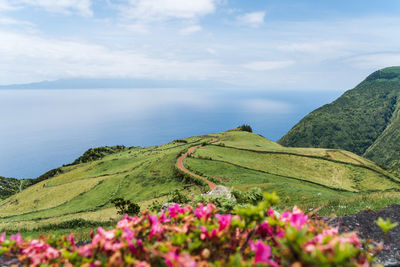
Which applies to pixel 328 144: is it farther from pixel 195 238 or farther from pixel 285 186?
pixel 195 238

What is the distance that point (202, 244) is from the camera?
2.84m

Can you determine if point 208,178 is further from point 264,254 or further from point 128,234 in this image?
point 264,254

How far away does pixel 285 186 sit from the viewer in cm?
2456

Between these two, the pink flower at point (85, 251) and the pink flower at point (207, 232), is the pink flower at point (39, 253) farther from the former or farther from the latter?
the pink flower at point (207, 232)

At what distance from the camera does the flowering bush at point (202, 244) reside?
2309mm

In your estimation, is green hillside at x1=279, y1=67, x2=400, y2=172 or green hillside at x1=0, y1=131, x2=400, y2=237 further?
green hillside at x1=279, y1=67, x2=400, y2=172

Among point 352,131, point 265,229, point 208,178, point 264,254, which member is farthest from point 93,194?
point 352,131

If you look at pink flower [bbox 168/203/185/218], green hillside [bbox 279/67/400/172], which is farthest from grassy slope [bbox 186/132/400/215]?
green hillside [bbox 279/67/400/172]

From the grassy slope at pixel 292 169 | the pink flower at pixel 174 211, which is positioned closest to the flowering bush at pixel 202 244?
the pink flower at pixel 174 211

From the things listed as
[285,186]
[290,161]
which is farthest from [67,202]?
[290,161]

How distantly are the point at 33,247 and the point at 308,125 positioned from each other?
206 metres

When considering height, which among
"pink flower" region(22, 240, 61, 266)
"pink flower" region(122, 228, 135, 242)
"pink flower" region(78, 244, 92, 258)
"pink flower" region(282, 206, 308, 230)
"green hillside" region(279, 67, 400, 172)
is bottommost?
"green hillside" region(279, 67, 400, 172)

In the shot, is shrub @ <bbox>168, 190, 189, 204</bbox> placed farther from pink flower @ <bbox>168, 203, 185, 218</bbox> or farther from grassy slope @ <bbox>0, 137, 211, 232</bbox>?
pink flower @ <bbox>168, 203, 185, 218</bbox>

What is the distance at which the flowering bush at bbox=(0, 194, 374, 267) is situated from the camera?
2.31m
